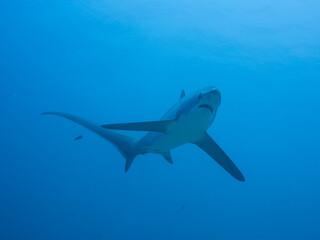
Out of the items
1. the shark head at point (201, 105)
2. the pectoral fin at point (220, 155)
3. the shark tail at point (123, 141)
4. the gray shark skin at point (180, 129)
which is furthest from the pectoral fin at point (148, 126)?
the shark tail at point (123, 141)

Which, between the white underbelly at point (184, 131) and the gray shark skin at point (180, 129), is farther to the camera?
the white underbelly at point (184, 131)

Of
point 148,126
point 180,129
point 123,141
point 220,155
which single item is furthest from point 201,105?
point 123,141

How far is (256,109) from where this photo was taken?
123 feet

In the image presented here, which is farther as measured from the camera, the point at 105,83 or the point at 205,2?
the point at 105,83

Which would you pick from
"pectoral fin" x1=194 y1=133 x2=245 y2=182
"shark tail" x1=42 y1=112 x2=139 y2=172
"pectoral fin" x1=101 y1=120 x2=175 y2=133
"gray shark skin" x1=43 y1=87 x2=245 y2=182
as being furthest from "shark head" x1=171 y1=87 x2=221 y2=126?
"shark tail" x1=42 y1=112 x2=139 y2=172

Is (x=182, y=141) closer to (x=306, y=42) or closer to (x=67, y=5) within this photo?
(x=306, y=42)

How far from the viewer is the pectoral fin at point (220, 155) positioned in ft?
13.2

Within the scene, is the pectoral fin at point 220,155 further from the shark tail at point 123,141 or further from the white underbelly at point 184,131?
the shark tail at point 123,141

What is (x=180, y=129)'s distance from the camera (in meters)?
3.81

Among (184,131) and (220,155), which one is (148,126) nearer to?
(184,131)

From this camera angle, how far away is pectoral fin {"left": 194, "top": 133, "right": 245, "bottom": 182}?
159 inches

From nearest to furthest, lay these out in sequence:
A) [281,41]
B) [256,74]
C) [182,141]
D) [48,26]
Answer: [182,141], [281,41], [48,26], [256,74]

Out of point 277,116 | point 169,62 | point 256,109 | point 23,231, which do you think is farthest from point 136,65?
point 23,231

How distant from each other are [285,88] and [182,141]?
3199 cm
